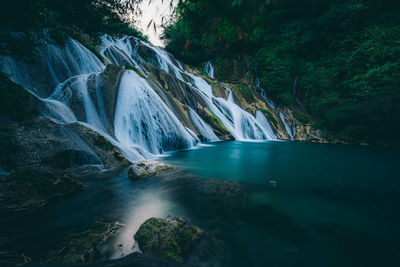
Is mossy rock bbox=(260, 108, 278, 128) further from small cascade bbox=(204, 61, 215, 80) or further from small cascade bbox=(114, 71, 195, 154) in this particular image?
small cascade bbox=(114, 71, 195, 154)

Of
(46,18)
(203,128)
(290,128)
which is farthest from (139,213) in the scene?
(290,128)

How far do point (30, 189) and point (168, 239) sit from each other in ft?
7.45

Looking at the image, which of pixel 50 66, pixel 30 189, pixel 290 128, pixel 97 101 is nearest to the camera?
pixel 30 189

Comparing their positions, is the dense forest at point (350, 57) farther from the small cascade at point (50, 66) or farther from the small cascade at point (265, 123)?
the small cascade at point (265, 123)

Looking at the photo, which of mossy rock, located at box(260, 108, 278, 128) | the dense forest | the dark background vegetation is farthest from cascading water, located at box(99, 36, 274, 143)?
the dense forest

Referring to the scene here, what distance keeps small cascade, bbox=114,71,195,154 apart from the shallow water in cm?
233

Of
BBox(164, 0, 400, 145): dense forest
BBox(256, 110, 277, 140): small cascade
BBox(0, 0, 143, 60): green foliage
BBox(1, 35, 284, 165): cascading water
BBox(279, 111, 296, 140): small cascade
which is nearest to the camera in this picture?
BBox(0, 0, 143, 60): green foliage

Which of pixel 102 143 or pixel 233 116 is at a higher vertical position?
pixel 233 116

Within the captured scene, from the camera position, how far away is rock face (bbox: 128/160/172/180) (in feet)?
12.5

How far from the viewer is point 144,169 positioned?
160 inches

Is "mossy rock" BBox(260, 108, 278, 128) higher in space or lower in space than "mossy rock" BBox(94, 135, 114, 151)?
higher

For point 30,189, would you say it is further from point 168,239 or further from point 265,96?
point 265,96

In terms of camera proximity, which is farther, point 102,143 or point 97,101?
point 97,101

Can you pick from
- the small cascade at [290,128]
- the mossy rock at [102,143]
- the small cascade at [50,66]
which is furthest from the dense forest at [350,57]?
the mossy rock at [102,143]
